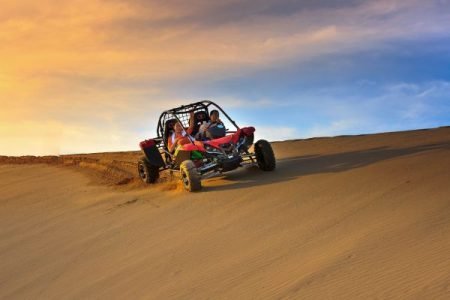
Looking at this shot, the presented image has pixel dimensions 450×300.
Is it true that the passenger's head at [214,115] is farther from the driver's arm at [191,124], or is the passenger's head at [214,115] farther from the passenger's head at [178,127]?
the passenger's head at [178,127]

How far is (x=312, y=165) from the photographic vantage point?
528 inches

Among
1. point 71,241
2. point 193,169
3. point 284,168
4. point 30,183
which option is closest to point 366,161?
point 284,168

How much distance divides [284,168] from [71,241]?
565 centimetres

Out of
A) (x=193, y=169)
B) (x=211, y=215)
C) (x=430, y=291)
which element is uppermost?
(x=193, y=169)

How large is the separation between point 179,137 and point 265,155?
1.99 meters

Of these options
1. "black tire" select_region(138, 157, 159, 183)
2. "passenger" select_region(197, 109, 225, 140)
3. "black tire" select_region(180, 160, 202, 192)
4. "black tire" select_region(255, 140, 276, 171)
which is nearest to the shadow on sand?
"black tire" select_region(255, 140, 276, 171)

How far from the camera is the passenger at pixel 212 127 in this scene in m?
12.6

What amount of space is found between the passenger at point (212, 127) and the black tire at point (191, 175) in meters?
1.31

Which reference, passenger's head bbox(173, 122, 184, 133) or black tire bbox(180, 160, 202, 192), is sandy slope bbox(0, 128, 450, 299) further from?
passenger's head bbox(173, 122, 184, 133)

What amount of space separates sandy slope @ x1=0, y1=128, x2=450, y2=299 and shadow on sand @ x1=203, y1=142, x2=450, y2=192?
2.0 inches

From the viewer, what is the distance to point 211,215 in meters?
9.65

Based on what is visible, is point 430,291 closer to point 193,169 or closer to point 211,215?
point 211,215

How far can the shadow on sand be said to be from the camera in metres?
11.9

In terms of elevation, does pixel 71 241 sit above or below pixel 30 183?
below
